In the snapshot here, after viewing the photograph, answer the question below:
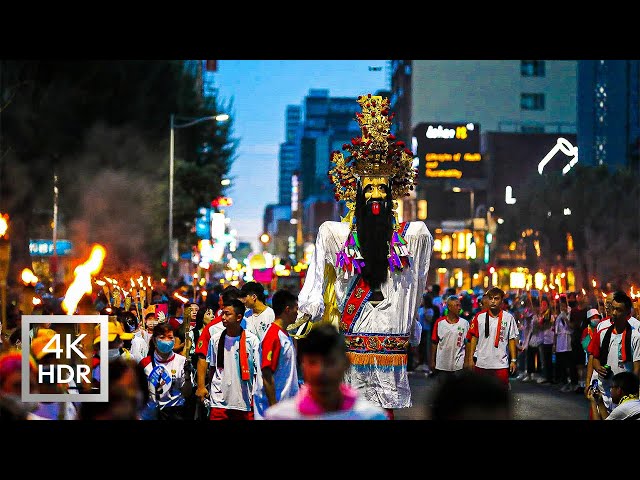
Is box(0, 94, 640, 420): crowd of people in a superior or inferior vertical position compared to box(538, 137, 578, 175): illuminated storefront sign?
inferior

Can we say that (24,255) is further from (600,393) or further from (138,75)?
(600,393)

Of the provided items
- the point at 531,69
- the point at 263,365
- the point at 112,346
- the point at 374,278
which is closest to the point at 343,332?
the point at 374,278

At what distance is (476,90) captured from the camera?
294 ft

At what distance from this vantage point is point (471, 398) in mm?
4562

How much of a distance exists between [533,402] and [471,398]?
43.8 feet

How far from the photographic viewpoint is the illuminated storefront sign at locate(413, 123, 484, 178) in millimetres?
80312

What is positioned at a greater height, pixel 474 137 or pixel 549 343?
pixel 474 137

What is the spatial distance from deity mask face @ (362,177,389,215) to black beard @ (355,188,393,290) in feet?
0.17

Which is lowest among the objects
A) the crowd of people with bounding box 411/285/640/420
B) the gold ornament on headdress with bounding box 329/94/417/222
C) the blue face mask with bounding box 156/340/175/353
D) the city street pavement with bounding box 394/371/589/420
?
the city street pavement with bounding box 394/371/589/420

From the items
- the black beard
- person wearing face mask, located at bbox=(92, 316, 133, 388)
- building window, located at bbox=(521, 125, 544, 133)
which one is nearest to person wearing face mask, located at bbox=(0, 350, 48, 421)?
person wearing face mask, located at bbox=(92, 316, 133, 388)

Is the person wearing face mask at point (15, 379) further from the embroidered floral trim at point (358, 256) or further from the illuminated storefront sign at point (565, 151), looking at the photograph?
the illuminated storefront sign at point (565, 151)

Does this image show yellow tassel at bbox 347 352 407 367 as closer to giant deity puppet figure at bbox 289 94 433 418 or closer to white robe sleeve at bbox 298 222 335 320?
giant deity puppet figure at bbox 289 94 433 418

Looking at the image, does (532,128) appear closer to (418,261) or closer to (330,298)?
(418,261)
